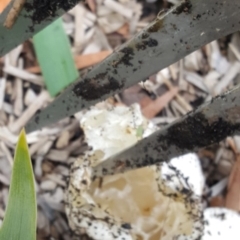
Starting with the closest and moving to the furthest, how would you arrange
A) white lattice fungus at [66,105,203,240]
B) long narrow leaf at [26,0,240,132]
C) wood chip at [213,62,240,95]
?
long narrow leaf at [26,0,240,132]
white lattice fungus at [66,105,203,240]
wood chip at [213,62,240,95]

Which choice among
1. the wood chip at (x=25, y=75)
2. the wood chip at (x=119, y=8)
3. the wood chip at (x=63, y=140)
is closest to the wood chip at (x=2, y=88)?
the wood chip at (x=25, y=75)

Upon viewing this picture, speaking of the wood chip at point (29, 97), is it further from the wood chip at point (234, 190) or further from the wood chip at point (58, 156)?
the wood chip at point (234, 190)

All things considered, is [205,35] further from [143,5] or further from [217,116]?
[143,5]

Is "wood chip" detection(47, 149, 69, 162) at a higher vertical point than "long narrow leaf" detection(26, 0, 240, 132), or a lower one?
higher

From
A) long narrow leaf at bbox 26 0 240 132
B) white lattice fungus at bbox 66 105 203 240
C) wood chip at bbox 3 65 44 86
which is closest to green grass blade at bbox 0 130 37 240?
long narrow leaf at bbox 26 0 240 132

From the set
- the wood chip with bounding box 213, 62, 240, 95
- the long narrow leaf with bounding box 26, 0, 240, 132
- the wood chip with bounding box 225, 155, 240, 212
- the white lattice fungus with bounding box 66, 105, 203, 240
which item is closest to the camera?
the long narrow leaf with bounding box 26, 0, 240, 132

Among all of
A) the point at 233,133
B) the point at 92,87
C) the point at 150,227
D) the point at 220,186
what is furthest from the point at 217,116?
the point at 220,186

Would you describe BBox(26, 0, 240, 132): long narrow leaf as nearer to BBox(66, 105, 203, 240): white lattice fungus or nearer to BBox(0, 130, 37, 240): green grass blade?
BBox(0, 130, 37, 240): green grass blade
